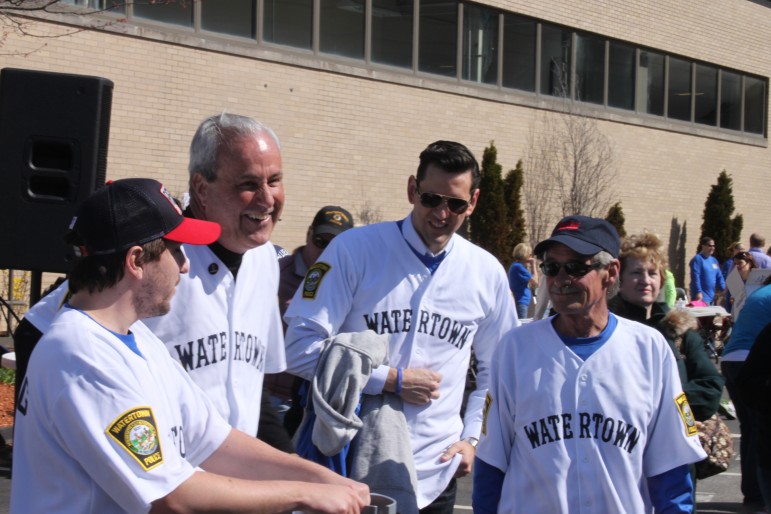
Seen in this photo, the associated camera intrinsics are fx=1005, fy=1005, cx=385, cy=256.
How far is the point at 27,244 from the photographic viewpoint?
6.25 m

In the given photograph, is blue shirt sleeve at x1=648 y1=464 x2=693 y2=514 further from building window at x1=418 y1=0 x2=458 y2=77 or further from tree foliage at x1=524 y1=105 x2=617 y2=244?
tree foliage at x1=524 y1=105 x2=617 y2=244

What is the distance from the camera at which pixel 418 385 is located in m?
3.95

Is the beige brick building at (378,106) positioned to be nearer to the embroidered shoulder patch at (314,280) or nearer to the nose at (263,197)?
the embroidered shoulder patch at (314,280)

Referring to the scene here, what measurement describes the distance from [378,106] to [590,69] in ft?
23.0

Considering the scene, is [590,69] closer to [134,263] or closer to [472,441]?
[472,441]

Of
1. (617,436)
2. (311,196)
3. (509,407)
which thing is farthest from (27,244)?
(311,196)

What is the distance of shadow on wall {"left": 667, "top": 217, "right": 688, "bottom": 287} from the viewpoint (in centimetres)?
2495

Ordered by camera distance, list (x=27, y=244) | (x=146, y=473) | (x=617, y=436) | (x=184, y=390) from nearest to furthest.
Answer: (x=146, y=473) < (x=184, y=390) < (x=617, y=436) < (x=27, y=244)

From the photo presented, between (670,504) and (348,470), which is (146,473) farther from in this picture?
(670,504)

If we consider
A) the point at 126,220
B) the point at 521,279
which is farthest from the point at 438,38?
the point at 126,220

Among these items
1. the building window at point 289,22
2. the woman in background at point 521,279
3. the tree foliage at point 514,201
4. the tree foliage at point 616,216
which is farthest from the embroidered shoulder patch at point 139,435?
the tree foliage at point 616,216

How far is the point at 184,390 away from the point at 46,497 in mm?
502

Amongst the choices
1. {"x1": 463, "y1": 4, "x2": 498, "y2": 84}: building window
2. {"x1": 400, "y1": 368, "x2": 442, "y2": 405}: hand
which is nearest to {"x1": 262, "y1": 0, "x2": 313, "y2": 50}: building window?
{"x1": 463, "y1": 4, "x2": 498, "y2": 84}: building window

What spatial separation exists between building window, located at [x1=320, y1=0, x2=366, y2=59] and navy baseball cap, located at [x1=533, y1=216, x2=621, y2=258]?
14048 mm
